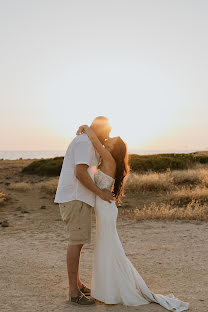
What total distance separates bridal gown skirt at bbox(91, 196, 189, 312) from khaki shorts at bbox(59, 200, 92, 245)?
0.23m

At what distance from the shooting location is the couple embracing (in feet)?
15.3

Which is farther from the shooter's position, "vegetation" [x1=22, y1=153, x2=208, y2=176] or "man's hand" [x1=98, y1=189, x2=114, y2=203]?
"vegetation" [x1=22, y1=153, x2=208, y2=176]

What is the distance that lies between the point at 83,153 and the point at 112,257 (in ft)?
4.45

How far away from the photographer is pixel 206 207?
38.3 ft

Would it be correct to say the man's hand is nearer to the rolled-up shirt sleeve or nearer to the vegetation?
the rolled-up shirt sleeve

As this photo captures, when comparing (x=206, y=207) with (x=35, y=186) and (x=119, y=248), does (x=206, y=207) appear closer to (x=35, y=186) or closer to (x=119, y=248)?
(x=119, y=248)

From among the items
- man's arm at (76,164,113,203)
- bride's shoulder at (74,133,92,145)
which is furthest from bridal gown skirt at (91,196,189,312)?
bride's shoulder at (74,133,92,145)

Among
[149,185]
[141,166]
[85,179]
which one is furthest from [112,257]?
[141,166]

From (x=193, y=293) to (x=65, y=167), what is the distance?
8.13 feet

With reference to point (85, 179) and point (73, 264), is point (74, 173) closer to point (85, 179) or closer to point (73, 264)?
point (85, 179)

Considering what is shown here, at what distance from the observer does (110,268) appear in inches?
190

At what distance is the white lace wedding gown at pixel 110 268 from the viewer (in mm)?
4828

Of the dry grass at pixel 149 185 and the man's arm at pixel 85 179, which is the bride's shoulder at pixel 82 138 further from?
the dry grass at pixel 149 185

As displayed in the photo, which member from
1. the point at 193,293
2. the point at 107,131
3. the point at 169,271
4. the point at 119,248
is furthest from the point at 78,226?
the point at 169,271
